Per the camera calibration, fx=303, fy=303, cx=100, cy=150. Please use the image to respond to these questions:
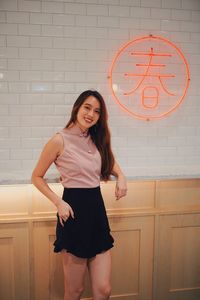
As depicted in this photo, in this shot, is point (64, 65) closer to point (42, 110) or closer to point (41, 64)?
point (41, 64)

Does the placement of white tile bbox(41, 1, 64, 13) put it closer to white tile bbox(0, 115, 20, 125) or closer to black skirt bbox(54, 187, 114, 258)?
white tile bbox(0, 115, 20, 125)

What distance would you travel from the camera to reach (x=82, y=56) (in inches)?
101

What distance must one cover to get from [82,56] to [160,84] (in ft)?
2.41

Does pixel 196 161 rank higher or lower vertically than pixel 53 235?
higher

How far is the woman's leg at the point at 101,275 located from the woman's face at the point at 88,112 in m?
0.90

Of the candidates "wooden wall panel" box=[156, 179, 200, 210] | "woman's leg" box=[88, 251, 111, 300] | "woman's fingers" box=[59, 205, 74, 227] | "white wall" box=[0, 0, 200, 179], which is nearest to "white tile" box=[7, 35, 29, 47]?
"white wall" box=[0, 0, 200, 179]

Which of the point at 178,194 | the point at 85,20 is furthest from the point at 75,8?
the point at 178,194

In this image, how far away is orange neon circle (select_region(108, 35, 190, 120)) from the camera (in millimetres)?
2645

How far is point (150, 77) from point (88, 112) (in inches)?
38.6

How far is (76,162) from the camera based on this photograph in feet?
6.40

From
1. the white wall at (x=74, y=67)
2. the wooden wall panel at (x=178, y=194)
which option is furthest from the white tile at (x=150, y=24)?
the wooden wall panel at (x=178, y=194)

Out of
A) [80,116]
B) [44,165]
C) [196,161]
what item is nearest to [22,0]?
[80,116]

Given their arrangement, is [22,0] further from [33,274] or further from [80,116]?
[33,274]

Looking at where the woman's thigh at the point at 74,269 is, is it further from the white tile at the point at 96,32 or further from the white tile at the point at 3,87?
the white tile at the point at 96,32
